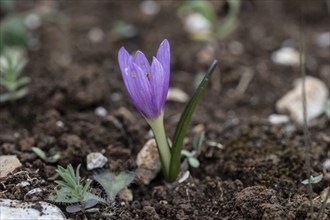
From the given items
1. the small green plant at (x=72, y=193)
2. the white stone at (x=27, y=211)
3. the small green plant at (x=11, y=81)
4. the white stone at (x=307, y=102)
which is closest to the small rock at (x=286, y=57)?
the white stone at (x=307, y=102)

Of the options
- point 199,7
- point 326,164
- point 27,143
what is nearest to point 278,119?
point 326,164

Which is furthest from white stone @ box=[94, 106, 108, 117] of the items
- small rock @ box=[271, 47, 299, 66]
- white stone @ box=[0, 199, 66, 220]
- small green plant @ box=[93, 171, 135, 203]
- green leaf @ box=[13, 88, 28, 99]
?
small rock @ box=[271, 47, 299, 66]

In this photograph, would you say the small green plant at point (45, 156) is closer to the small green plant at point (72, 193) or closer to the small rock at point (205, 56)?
the small green plant at point (72, 193)

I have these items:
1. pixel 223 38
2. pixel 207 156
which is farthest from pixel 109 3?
pixel 207 156

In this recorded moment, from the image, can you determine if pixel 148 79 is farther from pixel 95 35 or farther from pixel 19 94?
pixel 95 35

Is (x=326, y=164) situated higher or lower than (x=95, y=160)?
lower

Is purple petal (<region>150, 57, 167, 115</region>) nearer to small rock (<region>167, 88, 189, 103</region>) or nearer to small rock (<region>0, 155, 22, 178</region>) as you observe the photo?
small rock (<region>0, 155, 22, 178</region>)
